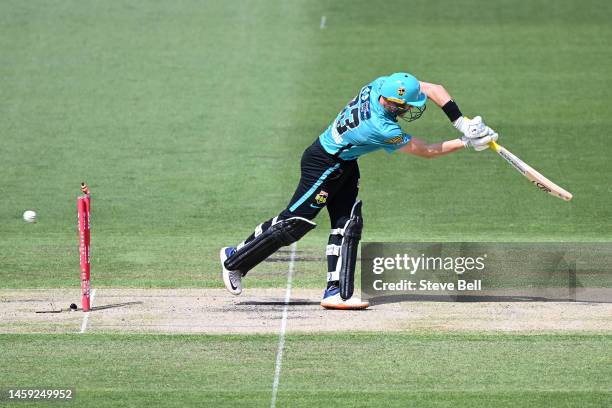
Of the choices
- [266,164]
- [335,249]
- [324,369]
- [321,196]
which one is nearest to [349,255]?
[335,249]

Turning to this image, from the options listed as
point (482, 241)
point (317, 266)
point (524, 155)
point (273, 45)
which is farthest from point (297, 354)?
point (273, 45)

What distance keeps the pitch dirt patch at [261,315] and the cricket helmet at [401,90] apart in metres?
1.85

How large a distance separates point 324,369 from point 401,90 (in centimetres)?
261

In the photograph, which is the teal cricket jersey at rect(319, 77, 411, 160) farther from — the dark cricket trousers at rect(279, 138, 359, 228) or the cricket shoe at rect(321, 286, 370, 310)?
the cricket shoe at rect(321, 286, 370, 310)

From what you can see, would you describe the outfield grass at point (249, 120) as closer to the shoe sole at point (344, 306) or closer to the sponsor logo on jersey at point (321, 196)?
the shoe sole at point (344, 306)

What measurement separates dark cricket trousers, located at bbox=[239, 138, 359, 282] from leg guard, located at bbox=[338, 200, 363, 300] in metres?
0.13

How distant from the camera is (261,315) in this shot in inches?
401

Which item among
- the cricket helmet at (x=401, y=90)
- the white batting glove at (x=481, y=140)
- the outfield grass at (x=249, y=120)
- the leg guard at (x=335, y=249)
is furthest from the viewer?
the outfield grass at (x=249, y=120)

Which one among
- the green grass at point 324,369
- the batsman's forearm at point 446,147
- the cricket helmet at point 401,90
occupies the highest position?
the cricket helmet at point 401,90

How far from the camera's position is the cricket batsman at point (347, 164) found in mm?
10062

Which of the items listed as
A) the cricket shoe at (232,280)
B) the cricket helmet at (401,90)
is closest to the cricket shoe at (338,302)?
the cricket shoe at (232,280)

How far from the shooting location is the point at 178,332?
9.63 m

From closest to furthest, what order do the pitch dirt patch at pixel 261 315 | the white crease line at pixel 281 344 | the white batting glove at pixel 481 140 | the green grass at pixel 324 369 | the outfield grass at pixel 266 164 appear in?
1. the green grass at pixel 324 369
2. the white crease line at pixel 281 344
3. the outfield grass at pixel 266 164
4. the pitch dirt patch at pixel 261 315
5. the white batting glove at pixel 481 140

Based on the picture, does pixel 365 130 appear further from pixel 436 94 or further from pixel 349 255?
pixel 349 255
